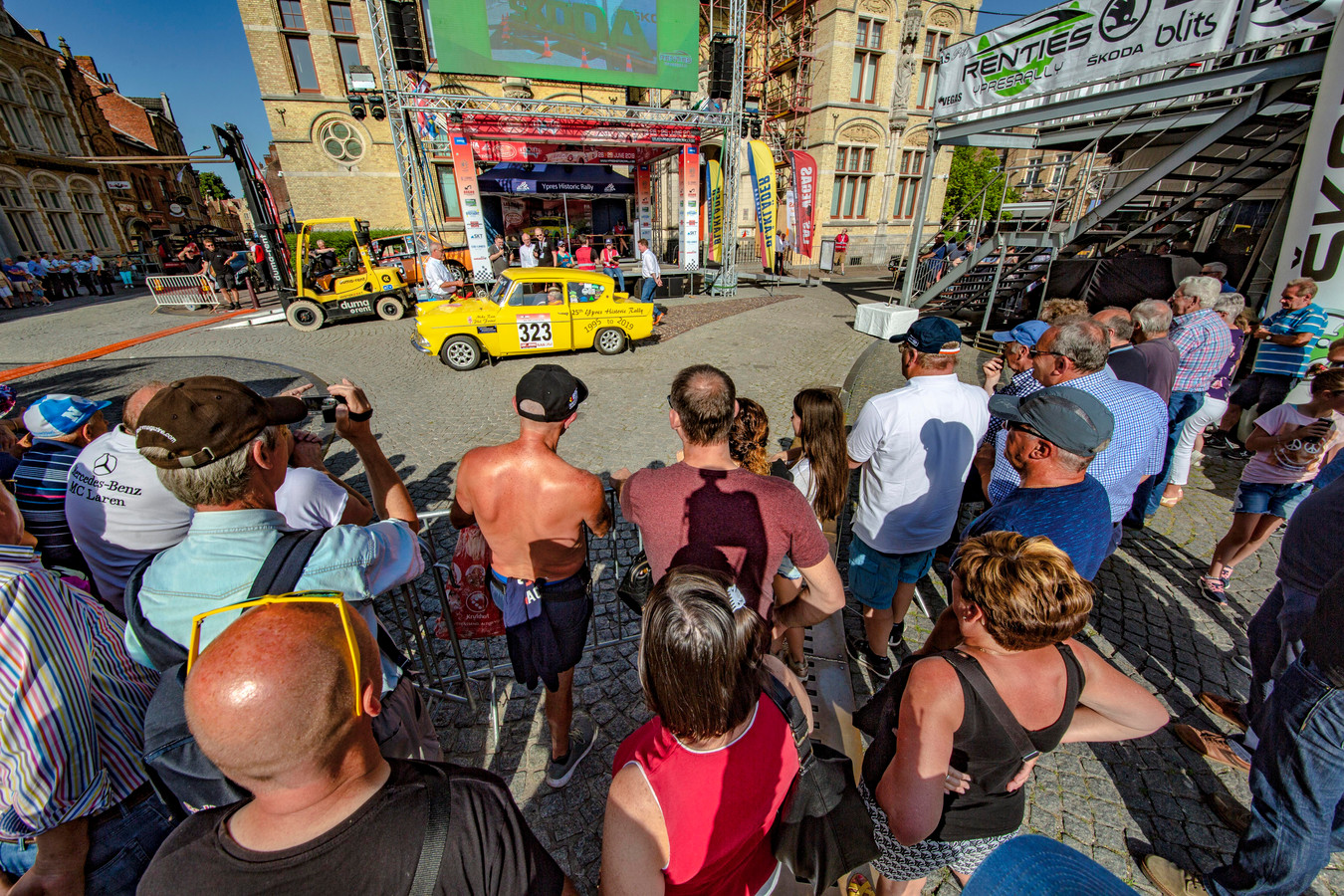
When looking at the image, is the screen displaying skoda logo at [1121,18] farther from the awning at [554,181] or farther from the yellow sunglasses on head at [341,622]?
the awning at [554,181]

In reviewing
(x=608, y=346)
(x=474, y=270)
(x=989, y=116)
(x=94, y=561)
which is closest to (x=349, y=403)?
(x=94, y=561)

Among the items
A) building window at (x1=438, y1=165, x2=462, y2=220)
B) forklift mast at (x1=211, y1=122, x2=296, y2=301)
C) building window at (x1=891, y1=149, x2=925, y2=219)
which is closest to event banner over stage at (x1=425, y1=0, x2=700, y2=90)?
forklift mast at (x1=211, y1=122, x2=296, y2=301)

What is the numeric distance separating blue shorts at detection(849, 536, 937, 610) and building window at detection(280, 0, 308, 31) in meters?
27.1

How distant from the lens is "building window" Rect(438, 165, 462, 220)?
21484 mm

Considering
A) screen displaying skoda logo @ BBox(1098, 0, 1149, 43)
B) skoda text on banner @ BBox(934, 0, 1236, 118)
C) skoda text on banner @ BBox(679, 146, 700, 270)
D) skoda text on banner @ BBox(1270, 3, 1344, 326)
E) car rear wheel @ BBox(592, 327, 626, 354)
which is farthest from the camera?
skoda text on banner @ BBox(679, 146, 700, 270)

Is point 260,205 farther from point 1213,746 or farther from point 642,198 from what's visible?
point 1213,746

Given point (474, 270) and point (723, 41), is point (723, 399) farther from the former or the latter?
point (723, 41)

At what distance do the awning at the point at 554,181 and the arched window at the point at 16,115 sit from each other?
867 inches

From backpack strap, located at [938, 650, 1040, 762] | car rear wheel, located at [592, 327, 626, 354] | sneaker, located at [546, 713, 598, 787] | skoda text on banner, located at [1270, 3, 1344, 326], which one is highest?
skoda text on banner, located at [1270, 3, 1344, 326]

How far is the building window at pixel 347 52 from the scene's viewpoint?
19.2 metres

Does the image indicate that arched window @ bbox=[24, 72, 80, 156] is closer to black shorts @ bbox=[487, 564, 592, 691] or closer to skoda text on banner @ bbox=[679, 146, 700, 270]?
skoda text on banner @ bbox=[679, 146, 700, 270]

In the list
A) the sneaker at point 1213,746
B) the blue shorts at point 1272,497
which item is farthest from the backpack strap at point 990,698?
the blue shorts at point 1272,497

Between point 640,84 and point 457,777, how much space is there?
17.2 metres

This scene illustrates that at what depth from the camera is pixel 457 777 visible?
1.07 m
